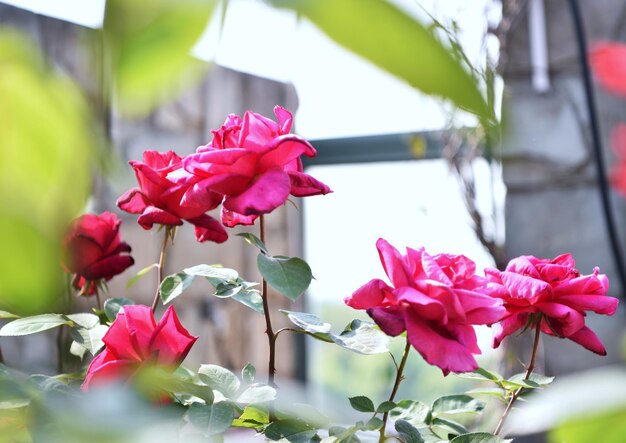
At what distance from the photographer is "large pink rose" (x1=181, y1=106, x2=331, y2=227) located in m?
0.49

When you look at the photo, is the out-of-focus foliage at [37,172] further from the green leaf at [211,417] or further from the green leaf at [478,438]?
the green leaf at [478,438]

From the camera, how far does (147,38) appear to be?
0.41 feet

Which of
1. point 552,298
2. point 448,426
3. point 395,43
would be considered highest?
point 395,43

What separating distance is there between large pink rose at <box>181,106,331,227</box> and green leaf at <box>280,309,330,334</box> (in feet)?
0.25

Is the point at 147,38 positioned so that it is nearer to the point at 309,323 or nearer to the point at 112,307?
the point at 309,323

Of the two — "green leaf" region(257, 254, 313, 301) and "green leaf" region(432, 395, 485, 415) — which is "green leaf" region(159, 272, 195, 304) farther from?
"green leaf" region(432, 395, 485, 415)

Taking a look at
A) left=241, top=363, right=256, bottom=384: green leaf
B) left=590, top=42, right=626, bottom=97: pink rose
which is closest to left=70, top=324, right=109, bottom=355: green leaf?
left=241, top=363, right=256, bottom=384: green leaf

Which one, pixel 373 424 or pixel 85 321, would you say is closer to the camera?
pixel 373 424

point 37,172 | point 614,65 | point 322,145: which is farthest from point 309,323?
point 322,145

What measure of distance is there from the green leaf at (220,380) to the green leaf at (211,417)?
0.03m

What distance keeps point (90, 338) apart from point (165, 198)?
12 cm

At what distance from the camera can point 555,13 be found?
1.83 m

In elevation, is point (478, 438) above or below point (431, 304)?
below

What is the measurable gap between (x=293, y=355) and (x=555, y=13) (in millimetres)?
1348
